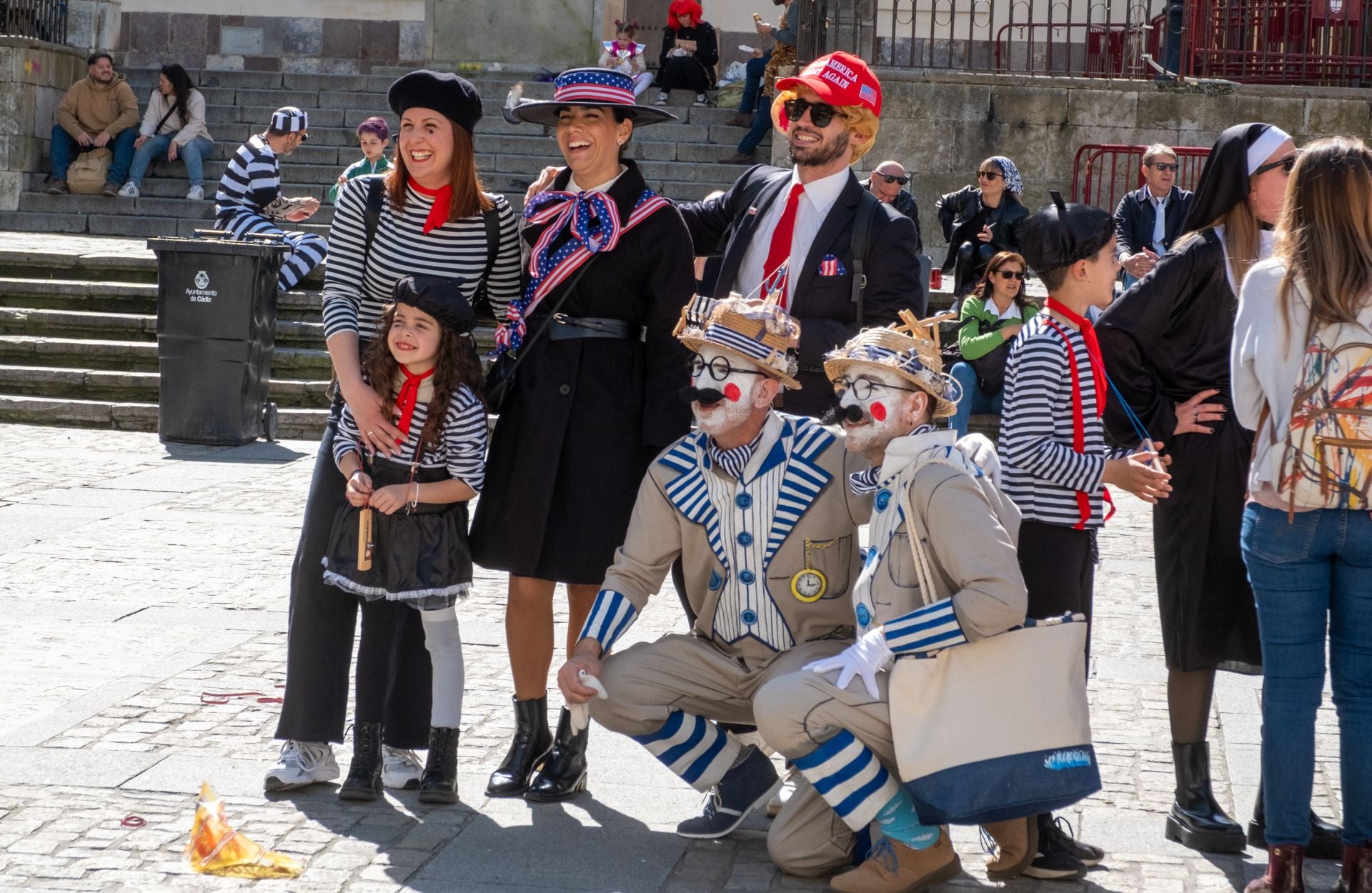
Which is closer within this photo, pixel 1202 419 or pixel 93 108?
pixel 1202 419

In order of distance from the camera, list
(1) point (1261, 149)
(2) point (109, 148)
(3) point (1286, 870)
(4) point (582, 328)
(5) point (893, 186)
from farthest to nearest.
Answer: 1. (2) point (109, 148)
2. (5) point (893, 186)
3. (4) point (582, 328)
4. (1) point (1261, 149)
5. (3) point (1286, 870)

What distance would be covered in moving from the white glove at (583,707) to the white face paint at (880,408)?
2.81 feet

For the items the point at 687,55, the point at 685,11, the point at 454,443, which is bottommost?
the point at 454,443

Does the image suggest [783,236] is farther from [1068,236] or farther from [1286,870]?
[1286,870]

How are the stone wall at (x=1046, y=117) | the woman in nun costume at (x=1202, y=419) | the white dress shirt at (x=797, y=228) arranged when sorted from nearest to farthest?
the woman in nun costume at (x=1202, y=419) → the white dress shirt at (x=797, y=228) → the stone wall at (x=1046, y=117)

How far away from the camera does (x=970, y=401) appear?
10.4m

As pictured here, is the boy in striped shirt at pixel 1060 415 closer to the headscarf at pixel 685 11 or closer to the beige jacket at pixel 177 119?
the beige jacket at pixel 177 119

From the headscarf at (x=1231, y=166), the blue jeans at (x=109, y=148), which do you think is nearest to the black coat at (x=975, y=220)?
the headscarf at (x=1231, y=166)

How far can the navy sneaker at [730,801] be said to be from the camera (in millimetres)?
4316

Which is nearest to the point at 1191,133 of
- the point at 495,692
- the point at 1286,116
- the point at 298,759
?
the point at 1286,116

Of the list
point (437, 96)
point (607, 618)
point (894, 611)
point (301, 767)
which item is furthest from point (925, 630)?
point (437, 96)

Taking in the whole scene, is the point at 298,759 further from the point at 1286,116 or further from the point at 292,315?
Result: the point at 1286,116

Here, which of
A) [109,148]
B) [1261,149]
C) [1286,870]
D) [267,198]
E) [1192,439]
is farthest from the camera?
[109,148]

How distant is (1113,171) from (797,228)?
10407 mm
